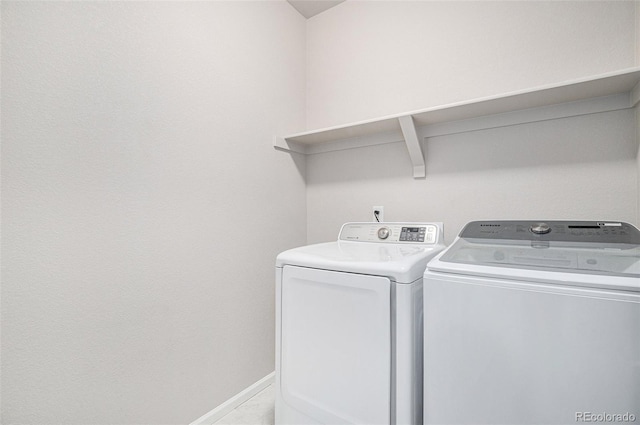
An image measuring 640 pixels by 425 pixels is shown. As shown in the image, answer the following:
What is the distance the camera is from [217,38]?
1657mm

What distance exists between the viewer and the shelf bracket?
5.49ft

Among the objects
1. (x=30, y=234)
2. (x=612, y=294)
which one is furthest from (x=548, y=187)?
(x=30, y=234)

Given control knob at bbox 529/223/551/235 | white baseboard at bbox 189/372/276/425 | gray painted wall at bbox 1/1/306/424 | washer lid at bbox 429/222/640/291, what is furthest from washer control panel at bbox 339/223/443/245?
white baseboard at bbox 189/372/276/425

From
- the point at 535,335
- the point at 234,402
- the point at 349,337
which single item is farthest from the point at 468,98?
the point at 234,402

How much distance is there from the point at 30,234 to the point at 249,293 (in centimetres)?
108

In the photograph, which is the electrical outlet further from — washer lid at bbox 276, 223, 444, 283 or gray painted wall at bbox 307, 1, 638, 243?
washer lid at bbox 276, 223, 444, 283

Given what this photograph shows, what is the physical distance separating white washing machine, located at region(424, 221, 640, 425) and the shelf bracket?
0.89m

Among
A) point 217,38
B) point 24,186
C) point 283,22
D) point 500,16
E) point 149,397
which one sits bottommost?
point 149,397

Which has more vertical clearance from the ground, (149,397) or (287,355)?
(287,355)

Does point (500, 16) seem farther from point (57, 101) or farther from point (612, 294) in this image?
point (57, 101)

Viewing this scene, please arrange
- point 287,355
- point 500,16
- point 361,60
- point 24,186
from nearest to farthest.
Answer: point 24,186
point 287,355
point 500,16
point 361,60

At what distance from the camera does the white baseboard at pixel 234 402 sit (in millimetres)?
1549

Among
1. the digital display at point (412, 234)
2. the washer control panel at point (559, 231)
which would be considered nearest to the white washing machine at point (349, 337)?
the digital display at point (412, 234)

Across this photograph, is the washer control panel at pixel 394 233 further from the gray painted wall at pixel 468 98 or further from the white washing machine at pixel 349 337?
the gray painted wall at pixel 468 98
